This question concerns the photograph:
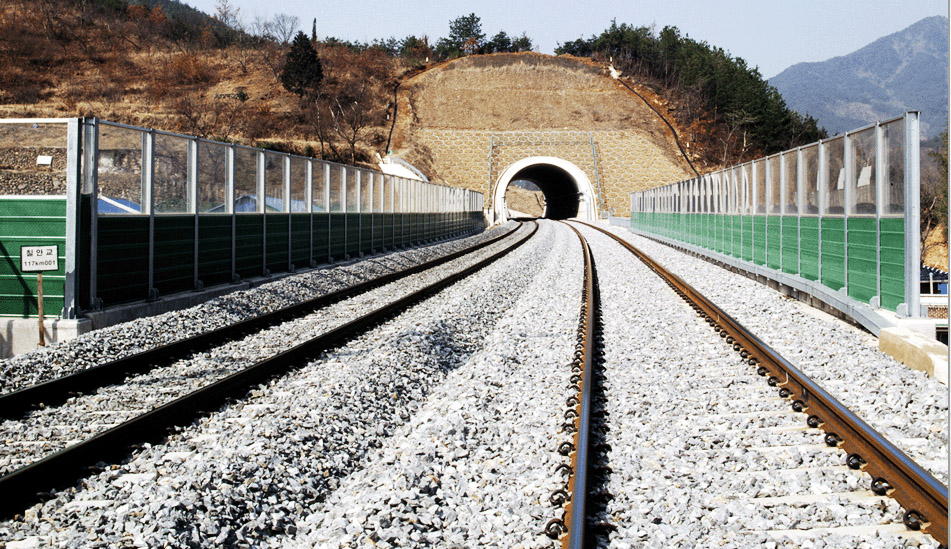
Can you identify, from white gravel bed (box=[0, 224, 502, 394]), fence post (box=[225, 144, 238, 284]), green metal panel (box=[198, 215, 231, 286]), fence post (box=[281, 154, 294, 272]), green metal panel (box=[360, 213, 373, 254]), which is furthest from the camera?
green metal panel (box=[360, 213, 373, 254])

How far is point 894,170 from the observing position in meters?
9.36

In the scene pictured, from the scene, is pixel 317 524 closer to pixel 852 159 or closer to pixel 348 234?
pixel 852 159

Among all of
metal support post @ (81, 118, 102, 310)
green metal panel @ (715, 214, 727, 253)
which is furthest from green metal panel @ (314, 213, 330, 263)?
green metal panel @ (715, 214, 727, 253)

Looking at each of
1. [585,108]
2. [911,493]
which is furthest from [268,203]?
[585,108]

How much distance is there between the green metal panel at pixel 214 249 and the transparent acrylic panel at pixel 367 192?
900cm

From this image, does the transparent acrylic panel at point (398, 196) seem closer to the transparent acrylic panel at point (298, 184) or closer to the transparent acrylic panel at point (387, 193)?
the transparent acrylic panel at point (387, 193)

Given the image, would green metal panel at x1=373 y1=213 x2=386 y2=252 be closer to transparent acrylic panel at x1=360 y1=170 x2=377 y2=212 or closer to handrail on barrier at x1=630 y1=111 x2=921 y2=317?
transparent acrylic panel at x1=360 y1=170 x2=377 y2=212

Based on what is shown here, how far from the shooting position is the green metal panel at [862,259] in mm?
9898

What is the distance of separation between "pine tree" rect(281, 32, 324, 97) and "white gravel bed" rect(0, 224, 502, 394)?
78.2 meters

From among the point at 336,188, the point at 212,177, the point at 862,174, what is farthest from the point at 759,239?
the point at 212,177

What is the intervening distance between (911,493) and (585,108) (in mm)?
87888

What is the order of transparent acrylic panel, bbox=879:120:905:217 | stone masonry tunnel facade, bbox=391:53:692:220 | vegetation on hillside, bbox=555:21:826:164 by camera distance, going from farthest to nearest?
vegetation on hillside, bbox=555:21:826:164, stone masonry tunnel facade, bbox=391:53:692:220, transparent acrylic panel, bbox=879:120:905:217

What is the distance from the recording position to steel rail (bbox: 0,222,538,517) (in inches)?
169

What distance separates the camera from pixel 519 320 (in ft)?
36.8
